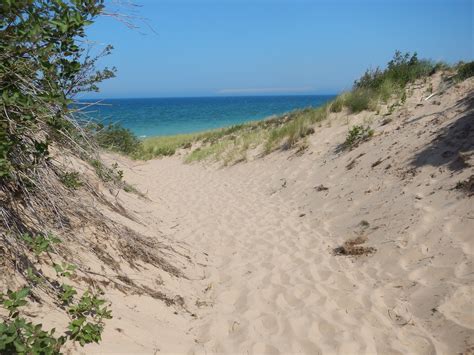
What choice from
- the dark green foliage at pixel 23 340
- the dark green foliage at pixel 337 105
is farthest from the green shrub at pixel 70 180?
the dark green foliage at pixel 337 105

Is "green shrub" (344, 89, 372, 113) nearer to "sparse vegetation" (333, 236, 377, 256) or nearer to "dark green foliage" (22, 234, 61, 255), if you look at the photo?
"sparse vegetation" (333, 236, 377, 256)

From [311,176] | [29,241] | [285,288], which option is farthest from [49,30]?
[311,176]

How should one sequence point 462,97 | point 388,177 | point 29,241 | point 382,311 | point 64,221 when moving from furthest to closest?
point 462,97 → point 388,177 → point 64,221 → point 382,311 → point 29,241

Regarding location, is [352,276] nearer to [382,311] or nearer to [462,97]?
[382,311]

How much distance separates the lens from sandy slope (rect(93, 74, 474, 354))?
323 cm

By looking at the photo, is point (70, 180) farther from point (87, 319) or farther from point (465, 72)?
point (465, 72)

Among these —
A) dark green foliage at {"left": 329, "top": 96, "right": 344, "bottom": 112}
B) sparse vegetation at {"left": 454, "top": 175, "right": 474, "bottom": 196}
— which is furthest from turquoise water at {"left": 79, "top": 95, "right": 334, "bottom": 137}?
sparse vegetation at {"left": 454, "top": 175, "right": 474, "bottom": 196}

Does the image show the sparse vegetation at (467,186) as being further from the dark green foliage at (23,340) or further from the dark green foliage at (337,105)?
the dark green foliage at (337,105)

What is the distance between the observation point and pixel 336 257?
4871mm

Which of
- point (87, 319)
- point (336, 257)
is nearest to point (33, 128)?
point (87, 319)

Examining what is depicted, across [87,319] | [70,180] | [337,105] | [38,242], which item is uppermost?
[337,105]

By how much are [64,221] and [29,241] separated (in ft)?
2.86

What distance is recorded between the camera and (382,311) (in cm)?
357

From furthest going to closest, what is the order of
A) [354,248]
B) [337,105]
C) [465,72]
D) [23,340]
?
[337,105]
[465,72]
[354,248]
[23,340]
